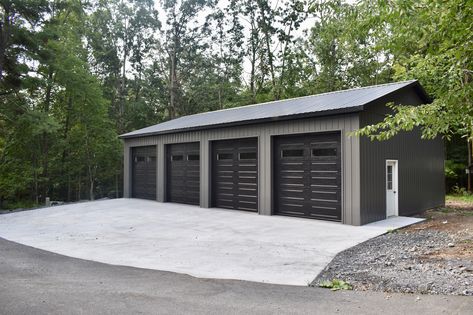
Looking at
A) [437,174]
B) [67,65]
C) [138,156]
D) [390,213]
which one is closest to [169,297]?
[390,213]

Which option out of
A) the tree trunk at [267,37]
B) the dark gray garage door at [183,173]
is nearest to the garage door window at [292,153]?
the dark gray garage door at [183,173]

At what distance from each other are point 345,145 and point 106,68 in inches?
838

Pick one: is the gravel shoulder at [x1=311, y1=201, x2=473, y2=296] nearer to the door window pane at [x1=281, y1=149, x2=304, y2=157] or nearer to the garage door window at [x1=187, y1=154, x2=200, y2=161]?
the door window pane at [x1=281, y1=149, x2=304, y2=157]

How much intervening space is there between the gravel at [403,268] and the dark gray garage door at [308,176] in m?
2.43

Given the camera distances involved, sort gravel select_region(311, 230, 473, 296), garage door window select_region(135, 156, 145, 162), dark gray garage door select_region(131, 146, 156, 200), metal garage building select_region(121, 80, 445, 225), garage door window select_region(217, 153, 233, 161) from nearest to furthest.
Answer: gravel select_region(311, 230, 473, 296) < metal garage building select_region(121, 80, 445, 225) < garage door window select_region(217, 153, 233, 161) < dark gray garage door select_region(131, 146, 156, 200) < garage door window select_region(135, 156, 145, 162)

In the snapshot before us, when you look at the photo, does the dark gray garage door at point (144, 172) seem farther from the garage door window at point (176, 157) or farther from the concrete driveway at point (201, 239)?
the concrete driveway at point (201, 239)

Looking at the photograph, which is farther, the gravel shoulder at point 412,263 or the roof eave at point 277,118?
the roof eave at point 277,118

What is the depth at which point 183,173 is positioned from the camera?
1388 cm

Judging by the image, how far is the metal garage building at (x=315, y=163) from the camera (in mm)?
8875

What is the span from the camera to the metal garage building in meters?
8.88

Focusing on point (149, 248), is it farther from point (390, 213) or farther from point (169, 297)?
point (390, 213)

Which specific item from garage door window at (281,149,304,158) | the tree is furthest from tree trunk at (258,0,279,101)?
the tree

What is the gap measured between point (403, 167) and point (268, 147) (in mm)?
3955

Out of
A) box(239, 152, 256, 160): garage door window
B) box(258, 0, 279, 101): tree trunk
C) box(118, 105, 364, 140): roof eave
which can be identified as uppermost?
box(258, 0, 279, 101): tree trunk
